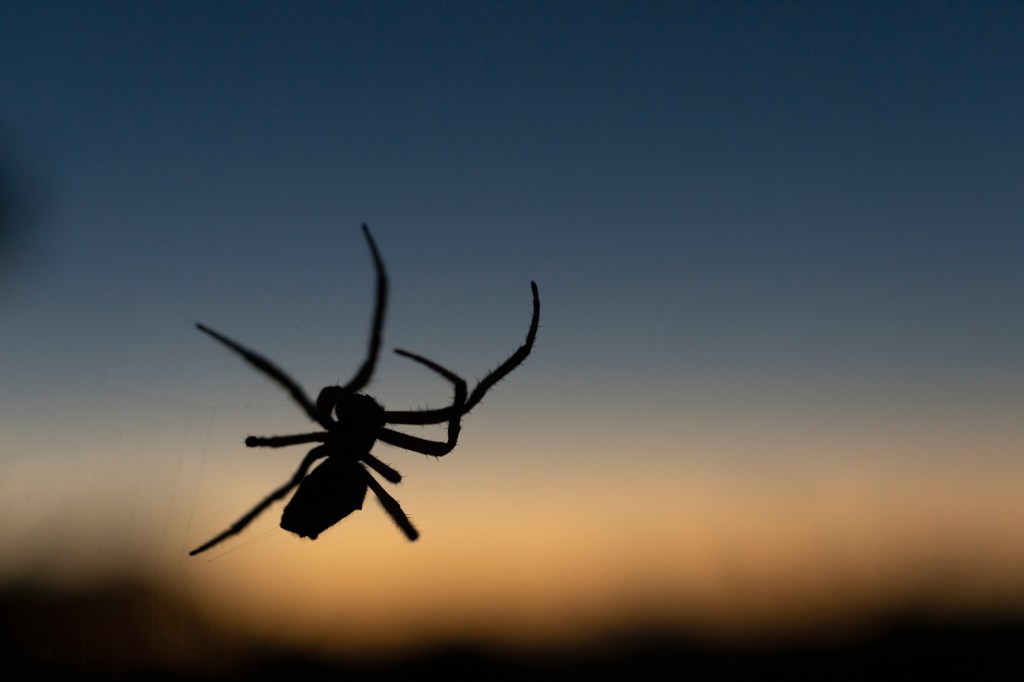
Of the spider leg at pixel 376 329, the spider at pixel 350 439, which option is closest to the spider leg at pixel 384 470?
the spider at pixel 350 439

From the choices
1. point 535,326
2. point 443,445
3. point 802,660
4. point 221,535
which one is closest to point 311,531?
point 221,535

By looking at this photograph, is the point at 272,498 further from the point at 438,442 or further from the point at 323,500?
the point at 438,442

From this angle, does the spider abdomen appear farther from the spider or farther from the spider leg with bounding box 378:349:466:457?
the spider leg with bounding box 378:349:466:457

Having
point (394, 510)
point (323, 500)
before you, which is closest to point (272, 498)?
point (323, 500)

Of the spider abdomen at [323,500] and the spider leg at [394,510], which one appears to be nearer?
the spider abdomen at [323,500]

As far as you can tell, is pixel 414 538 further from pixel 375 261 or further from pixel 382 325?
pixel 375 261

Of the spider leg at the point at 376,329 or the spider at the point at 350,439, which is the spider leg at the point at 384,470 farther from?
the spider leg at the point at 376,329
